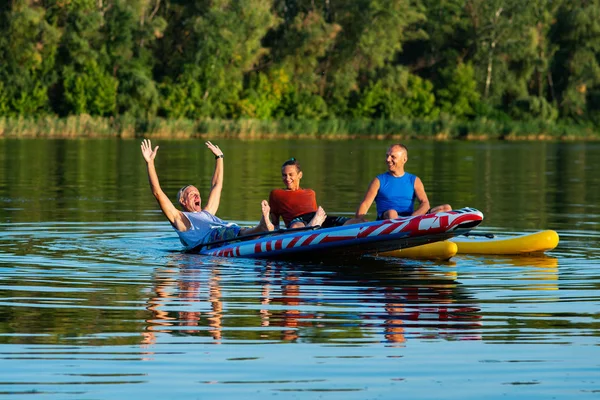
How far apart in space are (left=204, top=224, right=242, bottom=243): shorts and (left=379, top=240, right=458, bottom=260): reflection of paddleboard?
73.6 inches

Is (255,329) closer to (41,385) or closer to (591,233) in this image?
(41,385)

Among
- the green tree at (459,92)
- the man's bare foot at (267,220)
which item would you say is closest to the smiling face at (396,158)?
the man's bare foot at (267,220)

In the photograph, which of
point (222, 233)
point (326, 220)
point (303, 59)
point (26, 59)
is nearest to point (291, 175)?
point (326, 220)

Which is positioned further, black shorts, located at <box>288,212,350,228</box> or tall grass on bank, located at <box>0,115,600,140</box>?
tall grass on bank, located at <box>0,115,600,140</box>

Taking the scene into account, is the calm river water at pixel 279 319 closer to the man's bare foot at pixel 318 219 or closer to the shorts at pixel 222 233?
the shorts at pixel 222 233

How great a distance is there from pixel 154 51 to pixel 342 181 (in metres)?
50.1

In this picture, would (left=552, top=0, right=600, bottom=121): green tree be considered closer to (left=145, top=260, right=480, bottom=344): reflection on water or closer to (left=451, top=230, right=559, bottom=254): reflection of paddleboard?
(left=451, top=230, right=559, bottom=254): reflection of paddleboard

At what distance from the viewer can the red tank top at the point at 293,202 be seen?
47.3ft

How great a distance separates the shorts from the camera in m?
14.5

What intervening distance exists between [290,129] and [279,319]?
215ft

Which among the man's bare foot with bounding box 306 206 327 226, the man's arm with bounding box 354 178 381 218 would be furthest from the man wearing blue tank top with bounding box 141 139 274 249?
the man's arm with bounding box 354 178 381 218

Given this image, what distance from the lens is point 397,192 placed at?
1428 centimetres

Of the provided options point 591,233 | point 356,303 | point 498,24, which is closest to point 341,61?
point 498,24

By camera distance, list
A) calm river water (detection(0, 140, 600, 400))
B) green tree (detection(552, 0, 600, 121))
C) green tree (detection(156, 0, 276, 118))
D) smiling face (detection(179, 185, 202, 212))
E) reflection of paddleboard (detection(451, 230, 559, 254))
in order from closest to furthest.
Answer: calm river water (detection(0, 140, 600, 400)) → smiling face (detection(179, 185, 202, 212)) → reflection of paddleboard (detection(451, 230, 559, 254)) → green tree (detection(156, 0, 276, 118)) → green tree (detection(552, 0, 600, 121))
